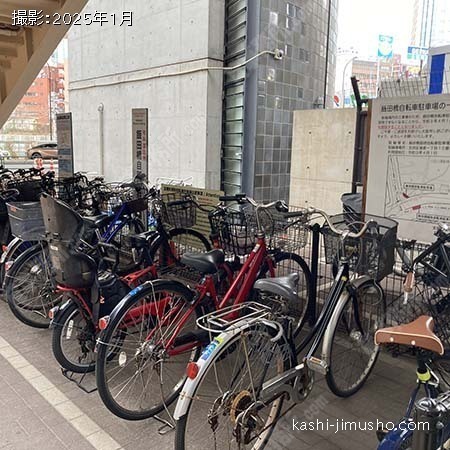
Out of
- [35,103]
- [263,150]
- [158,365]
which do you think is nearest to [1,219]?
[158,365]

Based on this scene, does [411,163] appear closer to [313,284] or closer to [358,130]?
[313,284]

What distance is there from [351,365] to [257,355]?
1130mm

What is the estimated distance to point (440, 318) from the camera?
2.75m

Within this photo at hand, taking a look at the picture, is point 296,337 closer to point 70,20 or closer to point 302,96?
point 70,20

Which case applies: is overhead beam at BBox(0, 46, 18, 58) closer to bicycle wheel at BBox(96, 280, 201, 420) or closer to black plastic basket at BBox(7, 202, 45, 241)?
black plastic basket at BBox(7, 202, 45, 241)

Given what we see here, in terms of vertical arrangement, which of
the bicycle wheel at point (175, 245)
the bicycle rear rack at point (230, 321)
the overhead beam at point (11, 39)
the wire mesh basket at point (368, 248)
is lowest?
the bicycle wheel at point (175, 245)

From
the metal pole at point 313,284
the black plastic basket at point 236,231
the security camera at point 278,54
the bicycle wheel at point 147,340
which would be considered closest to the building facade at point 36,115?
the security camera at point 278,54

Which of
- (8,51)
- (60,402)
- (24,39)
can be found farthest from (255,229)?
(8,51)

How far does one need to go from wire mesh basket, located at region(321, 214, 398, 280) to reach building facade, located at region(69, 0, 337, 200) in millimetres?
4610

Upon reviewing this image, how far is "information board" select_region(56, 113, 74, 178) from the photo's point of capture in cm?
814

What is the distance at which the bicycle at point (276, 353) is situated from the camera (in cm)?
222

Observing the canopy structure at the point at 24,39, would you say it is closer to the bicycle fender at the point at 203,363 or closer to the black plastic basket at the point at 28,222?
the black plastic basket at the point at 28,222

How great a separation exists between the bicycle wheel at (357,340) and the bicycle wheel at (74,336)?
5.39 feet

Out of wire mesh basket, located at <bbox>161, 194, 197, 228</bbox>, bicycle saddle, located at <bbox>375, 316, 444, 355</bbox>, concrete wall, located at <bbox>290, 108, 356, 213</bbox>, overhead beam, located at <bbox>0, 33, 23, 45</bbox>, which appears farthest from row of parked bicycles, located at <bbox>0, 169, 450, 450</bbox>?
concrete wall, located at <bbox>290, 108, 356, 213</bbox>
